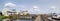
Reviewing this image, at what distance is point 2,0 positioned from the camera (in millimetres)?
2301

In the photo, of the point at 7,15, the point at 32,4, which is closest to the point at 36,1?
the point at 32,4

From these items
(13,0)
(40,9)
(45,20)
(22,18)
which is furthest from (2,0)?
(45,20)

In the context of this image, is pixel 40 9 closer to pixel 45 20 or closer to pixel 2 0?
pixel 45 20

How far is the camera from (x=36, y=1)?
7.67 feet

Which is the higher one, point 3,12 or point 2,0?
point 2,0

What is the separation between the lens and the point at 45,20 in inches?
91.0

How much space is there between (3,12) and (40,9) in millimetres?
660

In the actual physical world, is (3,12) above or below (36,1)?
below

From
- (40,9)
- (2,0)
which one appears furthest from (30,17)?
(2,0)

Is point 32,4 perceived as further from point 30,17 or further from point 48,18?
point 48,18

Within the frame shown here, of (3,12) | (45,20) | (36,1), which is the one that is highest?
(36,1)

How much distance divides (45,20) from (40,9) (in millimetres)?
216

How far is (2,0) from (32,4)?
1.77 ft

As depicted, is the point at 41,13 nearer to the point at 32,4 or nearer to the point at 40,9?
the point at 40,9
